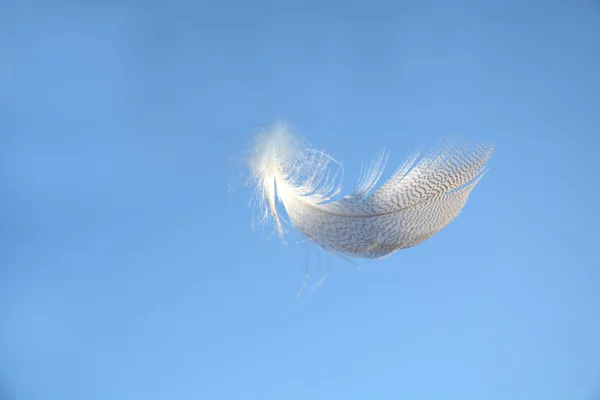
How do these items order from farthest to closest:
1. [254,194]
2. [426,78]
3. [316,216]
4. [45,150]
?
[426,78] < [45,150] < [254,194] < [316,216]

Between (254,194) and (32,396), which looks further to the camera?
(32,396)

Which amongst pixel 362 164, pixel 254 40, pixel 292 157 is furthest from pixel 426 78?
pixel 292 157

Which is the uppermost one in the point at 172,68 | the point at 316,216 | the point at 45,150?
the point at 172,68

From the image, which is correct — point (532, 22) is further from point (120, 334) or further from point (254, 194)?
point (120, 334)

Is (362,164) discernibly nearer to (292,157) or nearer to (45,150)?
(292,157)

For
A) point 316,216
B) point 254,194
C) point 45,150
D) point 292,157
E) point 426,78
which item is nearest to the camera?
point 316,216

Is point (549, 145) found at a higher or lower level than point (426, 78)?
lower
